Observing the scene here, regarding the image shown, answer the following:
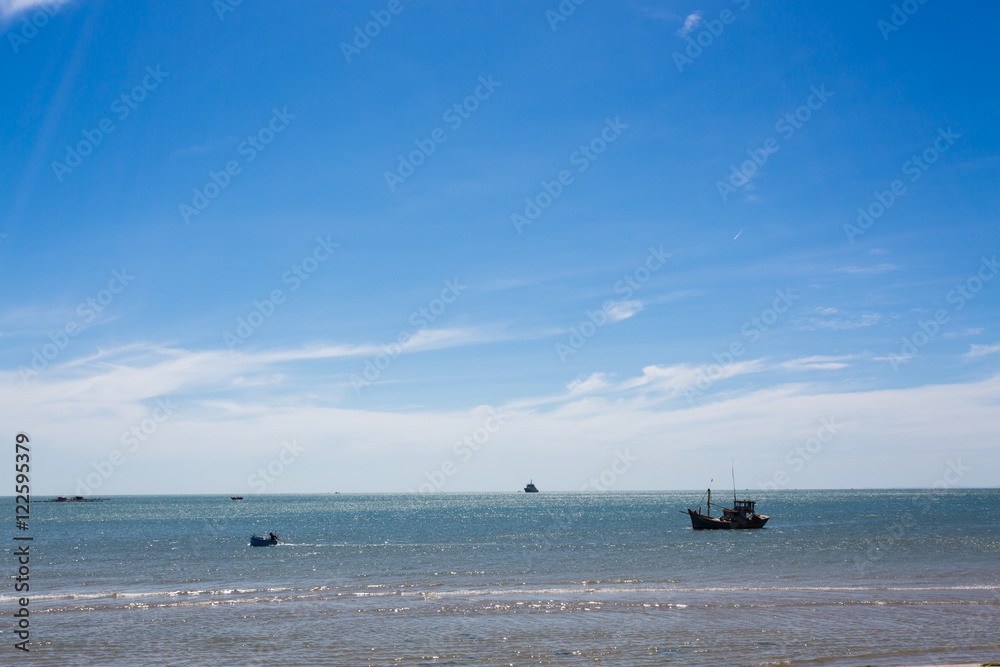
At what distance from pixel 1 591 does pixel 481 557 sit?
3210 cm

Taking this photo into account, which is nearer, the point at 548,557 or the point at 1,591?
the point at 1,591

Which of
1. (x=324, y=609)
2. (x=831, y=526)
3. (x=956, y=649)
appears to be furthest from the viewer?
(x=831, y=526)

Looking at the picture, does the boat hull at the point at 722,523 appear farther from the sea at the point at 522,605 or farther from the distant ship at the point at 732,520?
the sea at the point at 522,605

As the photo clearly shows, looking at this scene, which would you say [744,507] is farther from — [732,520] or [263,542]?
[263,542]

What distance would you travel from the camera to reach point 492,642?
26625 mm

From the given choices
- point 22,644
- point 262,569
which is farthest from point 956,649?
point 262,569

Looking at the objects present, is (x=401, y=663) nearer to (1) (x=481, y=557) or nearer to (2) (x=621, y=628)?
(2) (x=621, y=628)

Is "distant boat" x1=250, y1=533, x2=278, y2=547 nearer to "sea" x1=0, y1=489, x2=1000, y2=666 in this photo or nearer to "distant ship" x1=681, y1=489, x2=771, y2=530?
"sea" x1=0, y1=489, x2=1000, y2=666

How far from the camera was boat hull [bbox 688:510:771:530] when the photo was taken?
8638 centimetres

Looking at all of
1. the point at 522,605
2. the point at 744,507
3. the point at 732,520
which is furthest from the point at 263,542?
the point at 744,507

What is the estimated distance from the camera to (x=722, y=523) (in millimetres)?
86875

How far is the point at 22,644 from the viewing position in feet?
88.8

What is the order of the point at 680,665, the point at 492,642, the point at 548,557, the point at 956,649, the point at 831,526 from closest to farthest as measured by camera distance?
1. the point at 680,665
2. the point at 956,649
3. the point at 492,642
4. the point at 548,557
5. the point at 831,526

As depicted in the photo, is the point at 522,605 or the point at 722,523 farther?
the point at 722,523
